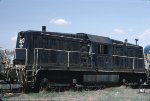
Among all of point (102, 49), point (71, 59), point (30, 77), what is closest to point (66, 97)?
point (30, 77)

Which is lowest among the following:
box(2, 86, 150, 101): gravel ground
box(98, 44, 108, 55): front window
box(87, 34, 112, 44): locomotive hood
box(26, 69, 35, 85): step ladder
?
box(2, 86, 150, 101): gravel ground

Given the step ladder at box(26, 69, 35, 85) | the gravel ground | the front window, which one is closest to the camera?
the gravel ground

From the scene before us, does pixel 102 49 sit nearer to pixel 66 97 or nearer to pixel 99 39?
pixel 99 39

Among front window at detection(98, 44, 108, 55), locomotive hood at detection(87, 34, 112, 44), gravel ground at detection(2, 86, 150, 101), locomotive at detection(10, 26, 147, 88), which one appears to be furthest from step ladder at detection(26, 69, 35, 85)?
front window at detection(98, 44, 108, 55)

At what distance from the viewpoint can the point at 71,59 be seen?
61.4 feet

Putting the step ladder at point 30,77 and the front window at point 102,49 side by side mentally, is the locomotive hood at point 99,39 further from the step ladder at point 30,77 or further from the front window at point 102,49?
the step ladder at point 30,77

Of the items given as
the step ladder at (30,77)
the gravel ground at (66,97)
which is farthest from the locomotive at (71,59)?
the gravel ground at (66,97)

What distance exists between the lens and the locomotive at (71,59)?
16766 mm

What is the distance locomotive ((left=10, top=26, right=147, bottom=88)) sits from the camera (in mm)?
16766

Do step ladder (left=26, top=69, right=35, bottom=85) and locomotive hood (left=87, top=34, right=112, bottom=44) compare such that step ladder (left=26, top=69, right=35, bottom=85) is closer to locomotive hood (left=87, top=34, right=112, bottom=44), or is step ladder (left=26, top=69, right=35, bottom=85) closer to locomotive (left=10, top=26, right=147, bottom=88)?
locomotive (left=10, top=26, right=147, bottom=88)

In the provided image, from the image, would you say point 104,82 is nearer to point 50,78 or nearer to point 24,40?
point 50,78

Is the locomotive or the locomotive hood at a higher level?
the locomotive hood

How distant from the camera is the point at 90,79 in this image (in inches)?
766

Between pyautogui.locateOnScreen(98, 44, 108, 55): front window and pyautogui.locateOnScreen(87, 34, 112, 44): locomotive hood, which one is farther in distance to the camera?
pyautogui.locateOnScreen(98, 44, 108, 55): front window
